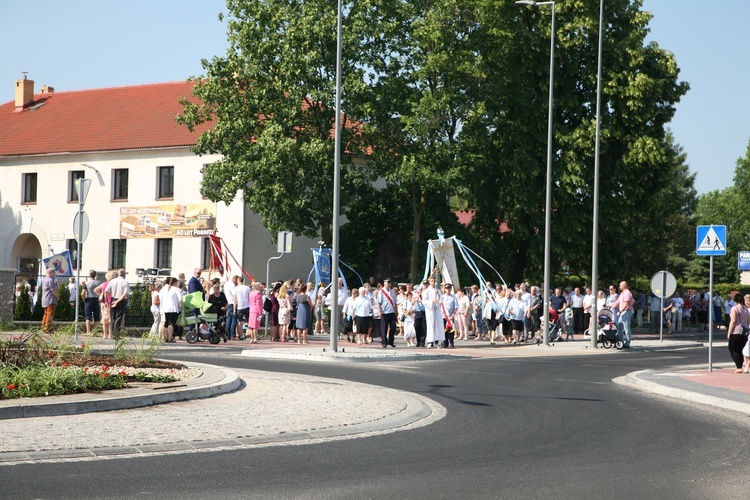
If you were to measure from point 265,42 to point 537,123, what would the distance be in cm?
1191

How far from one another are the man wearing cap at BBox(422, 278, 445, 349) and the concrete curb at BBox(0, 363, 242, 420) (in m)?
14.6

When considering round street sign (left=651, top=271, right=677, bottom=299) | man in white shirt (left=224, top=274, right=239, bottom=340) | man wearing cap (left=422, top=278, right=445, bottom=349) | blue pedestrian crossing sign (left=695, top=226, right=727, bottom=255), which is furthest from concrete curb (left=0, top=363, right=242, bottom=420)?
round street sign (left=651, top=271, right=677, bottom=299)

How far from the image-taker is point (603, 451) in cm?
1015

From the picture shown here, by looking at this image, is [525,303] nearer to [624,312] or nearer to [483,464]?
[624,312]

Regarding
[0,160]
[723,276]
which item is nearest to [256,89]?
[0,160]

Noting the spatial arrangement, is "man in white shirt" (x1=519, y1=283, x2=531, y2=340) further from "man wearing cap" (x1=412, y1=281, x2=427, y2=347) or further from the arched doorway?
the arched doorway

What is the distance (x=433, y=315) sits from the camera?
96.1 feet

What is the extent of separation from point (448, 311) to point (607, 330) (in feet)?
15.8

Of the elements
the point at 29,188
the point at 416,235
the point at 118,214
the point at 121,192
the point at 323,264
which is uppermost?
the point at 29,188

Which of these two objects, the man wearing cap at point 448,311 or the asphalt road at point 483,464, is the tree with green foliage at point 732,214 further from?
the asphalt road at point 483,464

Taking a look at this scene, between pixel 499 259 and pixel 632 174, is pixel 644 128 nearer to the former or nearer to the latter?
pixel 632 174

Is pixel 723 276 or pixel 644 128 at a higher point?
pixel 644 128

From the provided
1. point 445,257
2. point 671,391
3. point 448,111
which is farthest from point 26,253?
point 671,391

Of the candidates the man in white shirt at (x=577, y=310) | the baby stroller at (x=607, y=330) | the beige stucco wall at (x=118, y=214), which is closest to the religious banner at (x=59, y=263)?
the beige stucco wall at (x=118, y=214)
